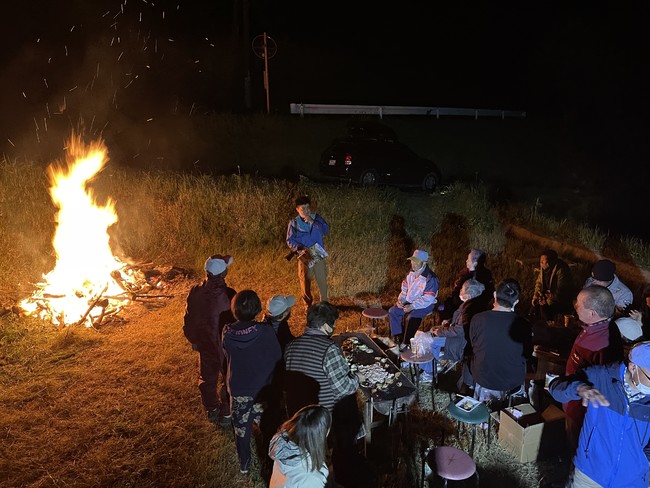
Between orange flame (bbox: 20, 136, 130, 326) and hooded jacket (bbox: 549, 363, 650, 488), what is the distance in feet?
24.8

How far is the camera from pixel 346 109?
24.0m

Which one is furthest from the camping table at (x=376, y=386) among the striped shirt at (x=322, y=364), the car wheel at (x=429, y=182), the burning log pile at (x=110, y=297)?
the car wheel at (x=429, y=182)

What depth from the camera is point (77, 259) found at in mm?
9164

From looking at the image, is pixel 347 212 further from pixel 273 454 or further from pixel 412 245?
pixel 273 454

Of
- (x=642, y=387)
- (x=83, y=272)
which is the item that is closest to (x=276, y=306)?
(x=642, y=387)

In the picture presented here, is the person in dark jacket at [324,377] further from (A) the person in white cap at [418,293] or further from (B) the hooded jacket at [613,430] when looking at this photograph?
(A) the person in white cap at [418,293]

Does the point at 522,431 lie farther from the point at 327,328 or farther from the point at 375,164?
the point at 375,164

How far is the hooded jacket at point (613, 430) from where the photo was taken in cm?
316

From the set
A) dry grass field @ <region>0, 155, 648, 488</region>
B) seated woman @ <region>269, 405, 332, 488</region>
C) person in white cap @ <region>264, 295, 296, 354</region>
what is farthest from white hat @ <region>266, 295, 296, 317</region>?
seated woman @ <region>269, 405, 332, 488</region>

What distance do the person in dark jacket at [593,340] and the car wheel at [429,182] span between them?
42.1 ft

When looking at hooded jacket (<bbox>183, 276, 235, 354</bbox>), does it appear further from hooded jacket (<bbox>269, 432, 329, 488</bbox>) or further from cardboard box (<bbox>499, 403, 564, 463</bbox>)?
cardboard box (<bbox>499, 403, 564, 463</bbox>)

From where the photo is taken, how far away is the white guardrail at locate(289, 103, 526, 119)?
918 inches

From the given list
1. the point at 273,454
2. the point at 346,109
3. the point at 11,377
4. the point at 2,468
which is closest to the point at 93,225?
the point at 11,377

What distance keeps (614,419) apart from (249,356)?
2.88 meters
